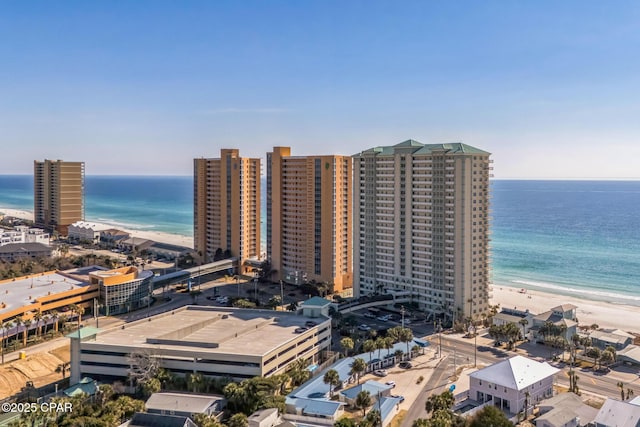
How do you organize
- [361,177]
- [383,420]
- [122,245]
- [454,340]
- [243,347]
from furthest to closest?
[122,245]
[361,177]
[454,340]
[243,347]
[383,420]

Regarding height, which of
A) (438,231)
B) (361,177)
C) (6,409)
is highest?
(361,177)

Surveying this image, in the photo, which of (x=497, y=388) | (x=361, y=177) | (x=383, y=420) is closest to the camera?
(x=383, y=420)

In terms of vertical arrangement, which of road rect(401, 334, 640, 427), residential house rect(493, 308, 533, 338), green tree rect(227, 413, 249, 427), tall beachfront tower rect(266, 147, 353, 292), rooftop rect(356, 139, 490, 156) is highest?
rooftop rect(356, 139, 490, 156)

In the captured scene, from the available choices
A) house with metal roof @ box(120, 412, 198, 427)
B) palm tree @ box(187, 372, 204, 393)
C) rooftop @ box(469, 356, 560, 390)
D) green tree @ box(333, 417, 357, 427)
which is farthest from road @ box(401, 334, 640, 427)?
palm tree @ box(187, 372, 204, 393)

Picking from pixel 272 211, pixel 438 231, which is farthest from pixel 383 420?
pixel 272 211

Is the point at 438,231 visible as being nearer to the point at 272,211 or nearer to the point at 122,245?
the point at 272,211

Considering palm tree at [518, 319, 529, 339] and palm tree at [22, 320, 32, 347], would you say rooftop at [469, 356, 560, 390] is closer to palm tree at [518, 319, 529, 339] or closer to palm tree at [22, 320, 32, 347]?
palm tree at [518, 319, 529, 339]

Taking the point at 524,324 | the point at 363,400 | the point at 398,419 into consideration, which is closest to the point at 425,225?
the point at 524,324

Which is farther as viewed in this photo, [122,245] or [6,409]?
[122,245]
